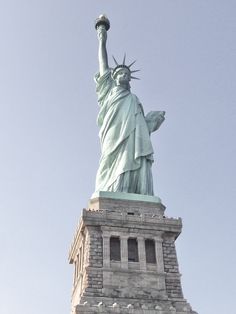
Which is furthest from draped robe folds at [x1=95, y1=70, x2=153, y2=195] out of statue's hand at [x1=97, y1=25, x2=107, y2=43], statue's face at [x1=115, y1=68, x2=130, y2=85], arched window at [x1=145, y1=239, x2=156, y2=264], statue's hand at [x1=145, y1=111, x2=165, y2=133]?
statue's hand at [x1=97, y1=25, x2=107, y2=43]

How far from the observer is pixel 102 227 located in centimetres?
2848

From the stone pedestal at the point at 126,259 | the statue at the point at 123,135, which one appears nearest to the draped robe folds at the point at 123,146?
the statue at the point at 123,135

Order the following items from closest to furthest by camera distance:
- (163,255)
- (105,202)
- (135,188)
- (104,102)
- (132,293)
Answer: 1. (132,293)
2. (163,255)
3. (105,202)
4. (135,188)
5. (104,102)

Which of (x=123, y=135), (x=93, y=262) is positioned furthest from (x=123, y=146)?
(x=93, y=262)

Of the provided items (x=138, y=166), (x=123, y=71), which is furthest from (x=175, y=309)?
(x=123, y=71)

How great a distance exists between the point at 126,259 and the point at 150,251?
1610 millimetres

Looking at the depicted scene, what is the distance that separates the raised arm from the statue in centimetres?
52

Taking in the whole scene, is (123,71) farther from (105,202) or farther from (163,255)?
(163,255)

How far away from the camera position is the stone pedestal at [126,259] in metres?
26.0

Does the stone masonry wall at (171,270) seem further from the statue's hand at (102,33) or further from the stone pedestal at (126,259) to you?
the statue's hand at (102,33)

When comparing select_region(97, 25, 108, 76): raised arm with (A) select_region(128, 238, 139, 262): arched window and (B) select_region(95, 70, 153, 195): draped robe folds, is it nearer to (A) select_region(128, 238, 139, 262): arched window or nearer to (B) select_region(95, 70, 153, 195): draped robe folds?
(B) select_region(95, 70, 153, 195): draped robe folds

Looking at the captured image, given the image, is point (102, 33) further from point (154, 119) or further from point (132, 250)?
point (132, 250)

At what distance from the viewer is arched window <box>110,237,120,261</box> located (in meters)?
28.0

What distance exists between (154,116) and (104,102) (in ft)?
12.2
